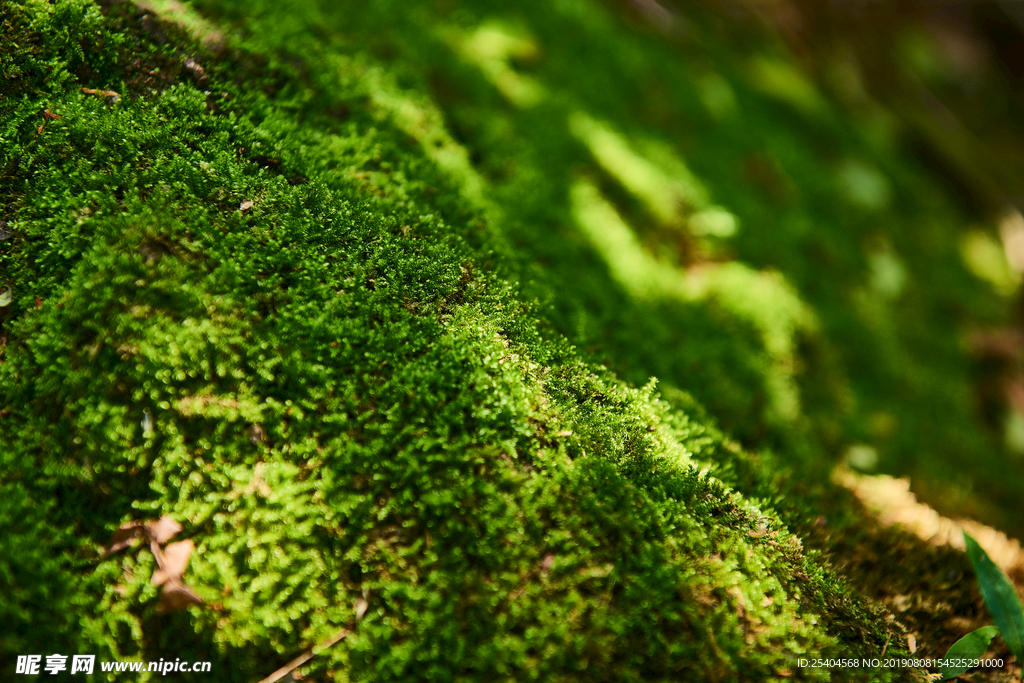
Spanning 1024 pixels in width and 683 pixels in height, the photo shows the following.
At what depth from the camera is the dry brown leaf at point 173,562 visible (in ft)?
4.99

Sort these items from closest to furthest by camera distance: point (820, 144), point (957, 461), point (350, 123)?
point (350, 123) < point (957, 461) < point (820, 144)

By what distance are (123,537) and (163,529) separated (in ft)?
0.45

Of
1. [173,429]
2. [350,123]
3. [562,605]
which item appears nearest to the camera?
[562,605]

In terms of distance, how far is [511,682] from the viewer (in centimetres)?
142

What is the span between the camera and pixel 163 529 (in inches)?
62.1

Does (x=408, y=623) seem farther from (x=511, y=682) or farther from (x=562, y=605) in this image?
(x=562, y=605)

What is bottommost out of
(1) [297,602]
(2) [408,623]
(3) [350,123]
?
(1) [297,602]

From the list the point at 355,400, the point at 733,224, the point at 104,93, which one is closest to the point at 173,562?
the point at 355,400

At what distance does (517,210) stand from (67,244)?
6.51 feet

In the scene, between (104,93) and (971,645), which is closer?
(971,645)

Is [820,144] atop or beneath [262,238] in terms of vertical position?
atop

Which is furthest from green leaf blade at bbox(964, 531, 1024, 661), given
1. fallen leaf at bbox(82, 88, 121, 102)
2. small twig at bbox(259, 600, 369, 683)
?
fallen leaf at bbox(82, 88, 121, 102)

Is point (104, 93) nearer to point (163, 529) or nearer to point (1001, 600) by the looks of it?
point (163, 529)

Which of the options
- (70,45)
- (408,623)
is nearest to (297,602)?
(408,623)
